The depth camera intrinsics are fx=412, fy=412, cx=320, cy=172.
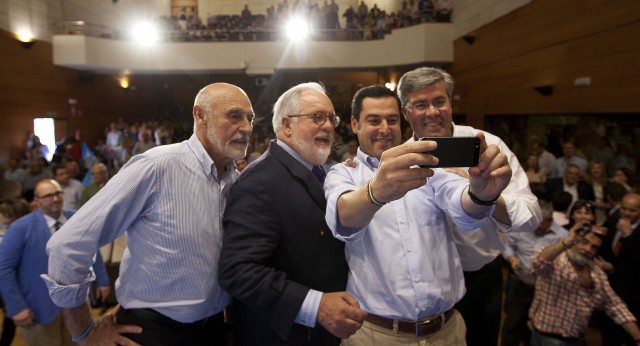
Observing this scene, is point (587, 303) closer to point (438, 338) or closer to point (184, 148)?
point (438, 338)

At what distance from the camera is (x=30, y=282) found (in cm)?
250

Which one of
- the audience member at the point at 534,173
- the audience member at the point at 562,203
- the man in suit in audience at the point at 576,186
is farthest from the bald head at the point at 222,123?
the audience member at the point at 534,173

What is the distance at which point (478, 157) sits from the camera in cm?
96

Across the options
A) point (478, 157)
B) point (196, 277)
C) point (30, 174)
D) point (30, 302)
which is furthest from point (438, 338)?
point (30, 174)

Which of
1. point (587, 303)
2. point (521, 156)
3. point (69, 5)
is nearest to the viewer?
point (587, 303)

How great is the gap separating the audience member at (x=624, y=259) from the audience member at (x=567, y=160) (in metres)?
1.99

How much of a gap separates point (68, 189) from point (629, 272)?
5.48m

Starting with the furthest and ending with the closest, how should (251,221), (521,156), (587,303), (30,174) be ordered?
(521,156), (30,174), (587,303), (251,221)

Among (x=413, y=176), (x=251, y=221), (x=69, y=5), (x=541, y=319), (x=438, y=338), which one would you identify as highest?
(x=69, y=5)

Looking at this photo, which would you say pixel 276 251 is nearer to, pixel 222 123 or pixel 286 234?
pixel 286 234

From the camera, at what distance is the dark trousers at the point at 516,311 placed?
9.93ft

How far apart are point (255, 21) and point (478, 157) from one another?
13929 mm

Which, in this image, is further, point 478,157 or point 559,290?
point 559,290

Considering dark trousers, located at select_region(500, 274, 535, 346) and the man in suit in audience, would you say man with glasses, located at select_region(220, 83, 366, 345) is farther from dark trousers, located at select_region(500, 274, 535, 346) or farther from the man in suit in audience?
the man in suit in audience
